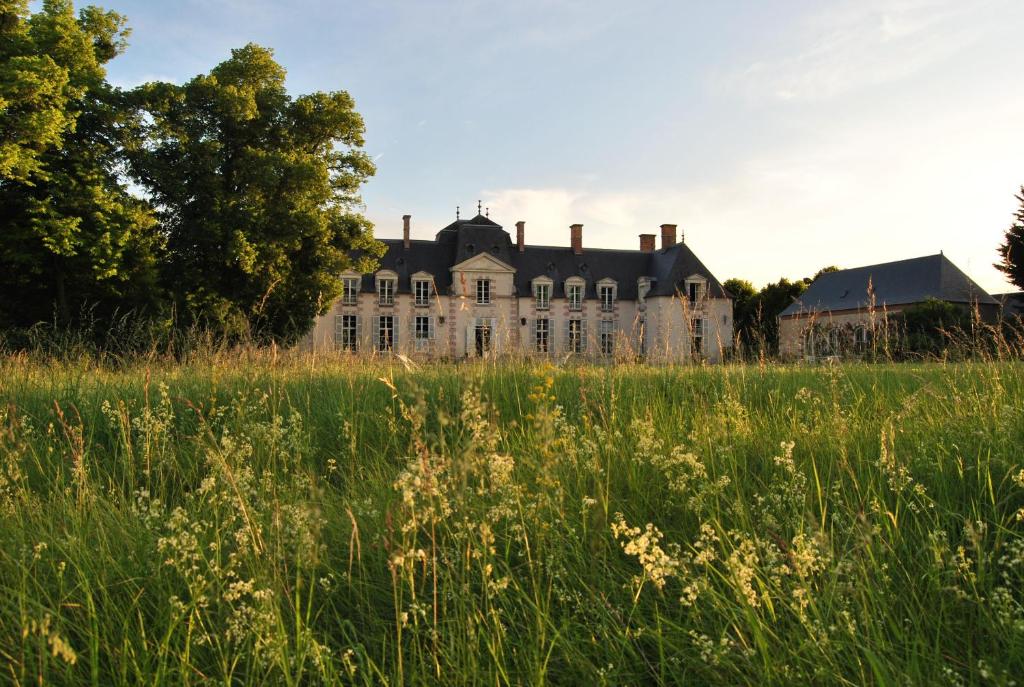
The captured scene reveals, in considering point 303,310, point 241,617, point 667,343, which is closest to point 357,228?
point 303,310

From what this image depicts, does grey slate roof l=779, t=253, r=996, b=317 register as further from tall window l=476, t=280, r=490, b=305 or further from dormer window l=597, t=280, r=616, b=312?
tall window l=476, t=280, r=490, b=305

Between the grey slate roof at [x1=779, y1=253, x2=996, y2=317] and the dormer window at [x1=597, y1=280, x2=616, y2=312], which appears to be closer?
the grey slate roof at [x1=779, y1=253, x2=996, y2=317]

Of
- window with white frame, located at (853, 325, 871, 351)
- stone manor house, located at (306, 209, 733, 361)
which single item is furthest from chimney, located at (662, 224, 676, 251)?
window with white frame, located at (853, 325, 871, 351)

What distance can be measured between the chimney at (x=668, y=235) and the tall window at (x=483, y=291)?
521 inches

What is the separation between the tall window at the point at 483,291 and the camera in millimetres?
41969

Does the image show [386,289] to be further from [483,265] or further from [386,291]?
[483,265]

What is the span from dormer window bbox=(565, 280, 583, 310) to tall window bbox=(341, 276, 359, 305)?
13669 mm

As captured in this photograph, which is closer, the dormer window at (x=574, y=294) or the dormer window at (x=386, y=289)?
the dormer window at (x=386, y=289)

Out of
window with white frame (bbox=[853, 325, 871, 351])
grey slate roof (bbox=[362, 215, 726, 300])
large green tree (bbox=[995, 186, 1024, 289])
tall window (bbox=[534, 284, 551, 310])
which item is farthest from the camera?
tall window (bbox=[534, 284, 551, 310])

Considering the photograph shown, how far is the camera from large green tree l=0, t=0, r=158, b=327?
1595 cm

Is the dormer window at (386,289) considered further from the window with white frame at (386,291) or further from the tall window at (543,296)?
the tall window at (543,296)

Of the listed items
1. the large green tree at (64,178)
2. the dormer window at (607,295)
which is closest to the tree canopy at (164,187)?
the large green tree at (64,178)

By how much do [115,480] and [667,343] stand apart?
16.0 ft

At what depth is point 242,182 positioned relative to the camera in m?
22.5
